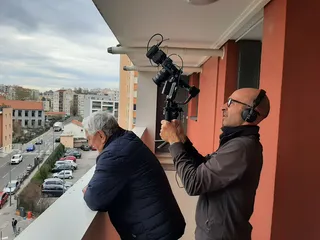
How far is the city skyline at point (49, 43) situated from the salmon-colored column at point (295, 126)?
1586 mm

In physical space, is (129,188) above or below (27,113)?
below

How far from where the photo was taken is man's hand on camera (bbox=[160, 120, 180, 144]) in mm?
1334

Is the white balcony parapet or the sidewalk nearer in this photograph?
the white balcony parapet

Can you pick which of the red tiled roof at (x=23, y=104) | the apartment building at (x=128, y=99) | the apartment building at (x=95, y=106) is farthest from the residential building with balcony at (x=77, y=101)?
the apartment building at (x=128, y=99)

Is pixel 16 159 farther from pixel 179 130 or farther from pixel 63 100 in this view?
pixel 179 130

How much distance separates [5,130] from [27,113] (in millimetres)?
263

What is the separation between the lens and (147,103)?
7070 millimetres

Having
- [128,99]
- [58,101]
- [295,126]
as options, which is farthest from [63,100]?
[128,99]

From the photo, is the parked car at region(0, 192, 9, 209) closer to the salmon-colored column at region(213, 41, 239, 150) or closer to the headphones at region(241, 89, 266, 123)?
the headphones at region(241, 89, 266, 123)

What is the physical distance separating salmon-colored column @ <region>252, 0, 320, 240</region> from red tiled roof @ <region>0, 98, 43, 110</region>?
1.66m

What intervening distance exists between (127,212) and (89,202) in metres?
0.19

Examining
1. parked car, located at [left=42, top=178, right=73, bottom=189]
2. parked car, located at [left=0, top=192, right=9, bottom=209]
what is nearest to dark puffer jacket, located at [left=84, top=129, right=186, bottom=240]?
parked car, located at [left=0, top=192, right=9, bottom=209]

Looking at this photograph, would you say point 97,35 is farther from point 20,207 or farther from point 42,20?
point 20,207

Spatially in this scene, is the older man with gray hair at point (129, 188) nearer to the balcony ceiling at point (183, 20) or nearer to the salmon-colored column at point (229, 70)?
the balcony ceiling at point (183, 20)
